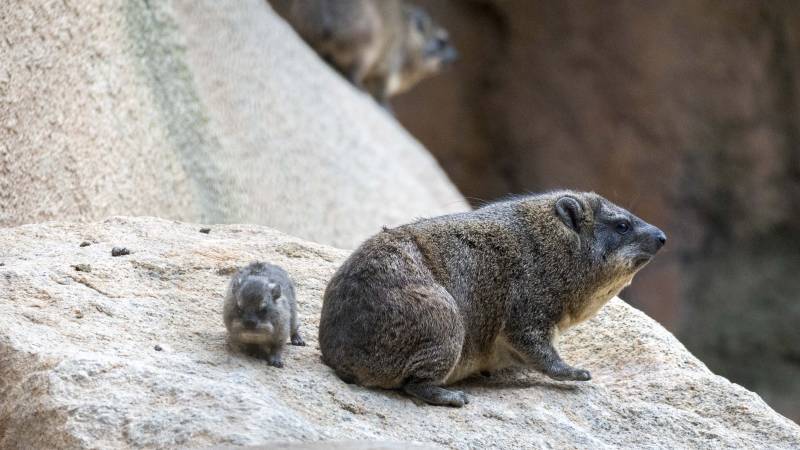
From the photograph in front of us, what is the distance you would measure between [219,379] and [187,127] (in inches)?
199

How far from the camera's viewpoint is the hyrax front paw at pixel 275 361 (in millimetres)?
5168

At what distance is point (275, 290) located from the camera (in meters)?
5.21

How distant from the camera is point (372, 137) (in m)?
13.2

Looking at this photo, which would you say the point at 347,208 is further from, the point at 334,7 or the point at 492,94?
the point at 492,94

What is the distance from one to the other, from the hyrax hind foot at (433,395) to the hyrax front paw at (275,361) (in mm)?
573

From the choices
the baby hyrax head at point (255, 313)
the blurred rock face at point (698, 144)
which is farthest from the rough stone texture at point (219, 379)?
the blurred rock face at point (698, 144)

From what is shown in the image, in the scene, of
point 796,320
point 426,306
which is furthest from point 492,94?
point 426,306

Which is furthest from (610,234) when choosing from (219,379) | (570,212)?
(219,379)

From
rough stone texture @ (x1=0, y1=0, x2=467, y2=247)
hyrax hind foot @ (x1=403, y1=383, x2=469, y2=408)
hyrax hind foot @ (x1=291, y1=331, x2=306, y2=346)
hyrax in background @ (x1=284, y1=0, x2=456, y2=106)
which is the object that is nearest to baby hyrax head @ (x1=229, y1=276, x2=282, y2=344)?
hyrax hind foot @ (x1=291, y1=331, x2=306, y2=346)

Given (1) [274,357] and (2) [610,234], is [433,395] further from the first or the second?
(2) [610,234]

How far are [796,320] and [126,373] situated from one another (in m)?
14.8

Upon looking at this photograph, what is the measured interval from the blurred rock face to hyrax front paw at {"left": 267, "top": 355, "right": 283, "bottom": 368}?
522 inches

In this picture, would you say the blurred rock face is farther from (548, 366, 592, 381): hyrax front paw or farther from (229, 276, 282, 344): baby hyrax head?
(229, 276, 282, 344): baby hyrax head

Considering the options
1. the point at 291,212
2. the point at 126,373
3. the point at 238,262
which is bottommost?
the point at 126,373
